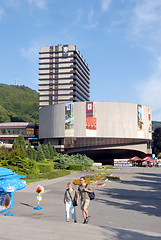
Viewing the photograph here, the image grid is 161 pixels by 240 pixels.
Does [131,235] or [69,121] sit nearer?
[131,235]

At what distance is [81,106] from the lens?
8700 cm

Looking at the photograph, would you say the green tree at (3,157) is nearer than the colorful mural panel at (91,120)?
Yes

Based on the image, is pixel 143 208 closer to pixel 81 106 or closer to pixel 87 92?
pixel 81 106

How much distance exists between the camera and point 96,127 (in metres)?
87.5

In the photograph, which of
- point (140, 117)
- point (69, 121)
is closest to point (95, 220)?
point (69, 121)

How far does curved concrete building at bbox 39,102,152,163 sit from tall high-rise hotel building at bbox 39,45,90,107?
47.3 metres

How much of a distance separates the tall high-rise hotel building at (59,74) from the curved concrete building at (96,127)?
4729cm

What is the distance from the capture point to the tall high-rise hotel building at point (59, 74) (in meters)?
139

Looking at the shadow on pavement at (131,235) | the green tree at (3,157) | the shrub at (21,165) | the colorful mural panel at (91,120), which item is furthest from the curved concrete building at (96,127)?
the shadow on pavement at (131,235)

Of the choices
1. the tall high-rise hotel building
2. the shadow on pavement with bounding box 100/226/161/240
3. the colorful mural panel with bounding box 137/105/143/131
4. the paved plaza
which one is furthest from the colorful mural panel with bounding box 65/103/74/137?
the shadow on pavement with bounding box 100/226/161/240

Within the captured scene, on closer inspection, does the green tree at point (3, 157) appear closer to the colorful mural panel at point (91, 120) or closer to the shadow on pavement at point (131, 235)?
the shadow on pavement at point (131, 235)

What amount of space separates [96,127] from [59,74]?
61.2m

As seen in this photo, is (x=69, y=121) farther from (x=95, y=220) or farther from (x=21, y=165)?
(x=95, y=220)

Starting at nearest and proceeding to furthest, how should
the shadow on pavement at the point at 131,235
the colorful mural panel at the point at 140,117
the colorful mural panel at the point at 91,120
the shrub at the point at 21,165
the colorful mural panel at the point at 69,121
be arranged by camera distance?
the shadow on pavement at the point at 131,235, the shrub at the point at 21,165, the colorful mural panel at the point at 91,120, the colorful mural panel at the point at 69,121, the colorful mural panel at the point at 140,117
